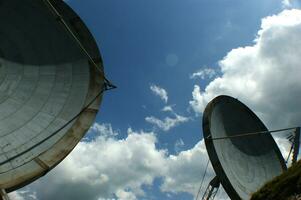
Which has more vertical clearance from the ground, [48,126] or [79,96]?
[79,96]

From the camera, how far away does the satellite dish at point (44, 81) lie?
2341cm

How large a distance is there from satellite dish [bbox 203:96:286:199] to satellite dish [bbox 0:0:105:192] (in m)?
10.9

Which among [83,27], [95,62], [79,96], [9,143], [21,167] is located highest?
[83,27]

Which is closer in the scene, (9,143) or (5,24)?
(9,143)

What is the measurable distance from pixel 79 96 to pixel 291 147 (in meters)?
22.7

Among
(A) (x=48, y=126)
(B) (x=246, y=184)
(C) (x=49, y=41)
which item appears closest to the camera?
(A) (x=48, y=126)

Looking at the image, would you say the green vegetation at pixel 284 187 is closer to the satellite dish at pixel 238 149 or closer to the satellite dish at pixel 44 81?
the satellite dish at pixel 238 149

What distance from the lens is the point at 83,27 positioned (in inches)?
1080

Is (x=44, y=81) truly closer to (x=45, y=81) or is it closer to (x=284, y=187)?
(x=45, y=81)

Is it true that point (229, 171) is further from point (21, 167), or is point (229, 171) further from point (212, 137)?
point (21, 167)

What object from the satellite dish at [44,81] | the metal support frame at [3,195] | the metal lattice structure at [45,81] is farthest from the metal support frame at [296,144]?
the metal support frame at [3,195]

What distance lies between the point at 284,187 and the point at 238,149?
1517cm

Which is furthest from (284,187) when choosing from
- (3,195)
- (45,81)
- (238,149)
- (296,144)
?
(45,81)

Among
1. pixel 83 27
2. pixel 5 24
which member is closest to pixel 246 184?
pixel 83 27
